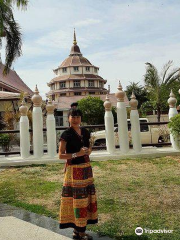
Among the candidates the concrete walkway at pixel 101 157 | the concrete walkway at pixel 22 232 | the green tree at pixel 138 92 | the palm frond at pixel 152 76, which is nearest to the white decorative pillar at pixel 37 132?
the concrete walkway at pixel 101 157

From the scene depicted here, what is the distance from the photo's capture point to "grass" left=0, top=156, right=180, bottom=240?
3084 millimetres

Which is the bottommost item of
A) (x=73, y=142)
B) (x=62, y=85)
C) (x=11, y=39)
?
(x=73, y=142)

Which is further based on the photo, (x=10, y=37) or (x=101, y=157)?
Answer: (x=10, y=37)

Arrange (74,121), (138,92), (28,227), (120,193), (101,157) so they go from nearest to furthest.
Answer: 1. (74,121)
2. (28,227)
3. (120,193)
4. (101,157)
5. (138,92)

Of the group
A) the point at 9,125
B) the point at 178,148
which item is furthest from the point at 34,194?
the point at 9,125

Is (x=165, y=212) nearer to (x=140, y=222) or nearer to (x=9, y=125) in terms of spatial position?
(x=140, y=222)

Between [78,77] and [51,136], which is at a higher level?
[78,77]

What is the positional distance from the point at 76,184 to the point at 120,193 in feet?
5.98

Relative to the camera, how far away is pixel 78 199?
267 cm

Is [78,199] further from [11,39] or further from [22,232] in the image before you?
[11,39]

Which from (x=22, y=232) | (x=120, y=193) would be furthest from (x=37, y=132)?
(x=22, y=232)

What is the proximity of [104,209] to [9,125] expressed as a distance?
1207 cm

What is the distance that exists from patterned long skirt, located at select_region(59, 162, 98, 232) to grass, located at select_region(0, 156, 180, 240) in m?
0.36

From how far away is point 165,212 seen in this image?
3.39 metres
